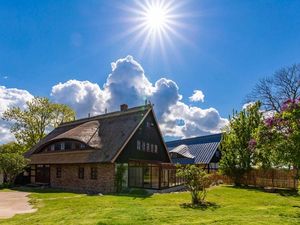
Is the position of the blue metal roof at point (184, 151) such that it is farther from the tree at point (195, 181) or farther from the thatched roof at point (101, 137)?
the tree at point (195, 181)

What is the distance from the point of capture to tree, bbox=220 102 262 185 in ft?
91.2

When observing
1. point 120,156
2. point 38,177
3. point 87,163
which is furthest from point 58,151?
point 120,156

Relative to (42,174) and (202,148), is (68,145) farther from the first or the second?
(202,148)

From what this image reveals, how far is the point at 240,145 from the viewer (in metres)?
28.0

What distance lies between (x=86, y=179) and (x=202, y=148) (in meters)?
17.3

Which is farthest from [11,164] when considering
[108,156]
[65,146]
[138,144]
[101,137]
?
[138,144]

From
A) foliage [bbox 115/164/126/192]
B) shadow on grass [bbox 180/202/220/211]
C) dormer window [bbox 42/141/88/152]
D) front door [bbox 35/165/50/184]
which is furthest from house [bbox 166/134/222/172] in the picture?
shadow on grass [bbox 180/202/220/211]

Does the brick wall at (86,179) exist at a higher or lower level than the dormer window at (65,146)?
lower

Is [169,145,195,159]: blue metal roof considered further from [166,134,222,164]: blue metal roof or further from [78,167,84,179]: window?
[78,167,84,179]: window

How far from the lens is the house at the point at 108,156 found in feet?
81.5

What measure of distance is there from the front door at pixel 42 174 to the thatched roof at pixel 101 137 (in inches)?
31.4

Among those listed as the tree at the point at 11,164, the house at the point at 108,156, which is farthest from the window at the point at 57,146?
the tree at the point at 11,164

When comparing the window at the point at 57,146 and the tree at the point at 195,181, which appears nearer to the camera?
the tree at the point at 195,181

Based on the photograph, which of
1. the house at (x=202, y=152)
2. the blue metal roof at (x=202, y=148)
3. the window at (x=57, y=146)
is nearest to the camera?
the window at (x=57, y=146)
